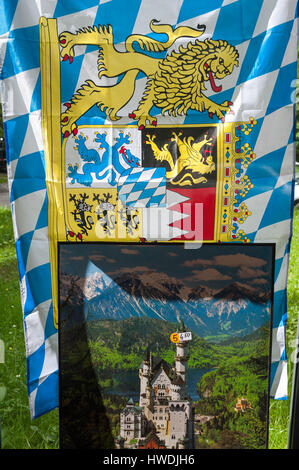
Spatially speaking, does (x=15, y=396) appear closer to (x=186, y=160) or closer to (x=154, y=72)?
(x=186, y=160)

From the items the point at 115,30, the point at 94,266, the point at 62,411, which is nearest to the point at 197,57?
the point at 115,30

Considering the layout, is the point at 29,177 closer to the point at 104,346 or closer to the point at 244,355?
the point at 104,346

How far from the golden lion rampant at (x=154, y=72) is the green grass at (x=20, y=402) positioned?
134 centimetres

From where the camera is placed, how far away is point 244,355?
70.0 inches

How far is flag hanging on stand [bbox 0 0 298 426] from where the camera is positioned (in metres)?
1.67

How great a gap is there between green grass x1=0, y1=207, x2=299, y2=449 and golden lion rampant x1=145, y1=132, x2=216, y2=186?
1.14 m

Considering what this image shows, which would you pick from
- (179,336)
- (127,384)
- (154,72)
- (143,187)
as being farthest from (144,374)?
(154,72)

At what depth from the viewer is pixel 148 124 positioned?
175cm

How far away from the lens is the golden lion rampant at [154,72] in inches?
66.2

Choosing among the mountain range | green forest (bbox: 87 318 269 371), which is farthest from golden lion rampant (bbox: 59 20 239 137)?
green forest (bbox: 87 318 269 371)

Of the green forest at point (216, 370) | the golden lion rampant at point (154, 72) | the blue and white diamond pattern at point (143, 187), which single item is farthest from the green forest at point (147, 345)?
the golden lion rampant at point (154, 72)

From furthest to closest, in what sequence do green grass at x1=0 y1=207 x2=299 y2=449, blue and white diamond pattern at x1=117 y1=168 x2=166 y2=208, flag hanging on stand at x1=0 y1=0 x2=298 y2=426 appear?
1. green grass at x1=0 y1=207 x2=299 y2=449
2. blue and white diamond pattern at x1=117 y1=168 x2=166 y2=208
3. flag hanging on stand at x1=0 y1=0 x2=298 y2=426

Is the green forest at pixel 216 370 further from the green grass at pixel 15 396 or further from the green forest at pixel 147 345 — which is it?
the green grass at pixel 15 396

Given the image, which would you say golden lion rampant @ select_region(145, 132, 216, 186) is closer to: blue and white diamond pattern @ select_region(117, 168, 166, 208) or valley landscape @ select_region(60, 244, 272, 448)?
blue and white diamond pattern @ select_region(117, 168, 166, 208)
